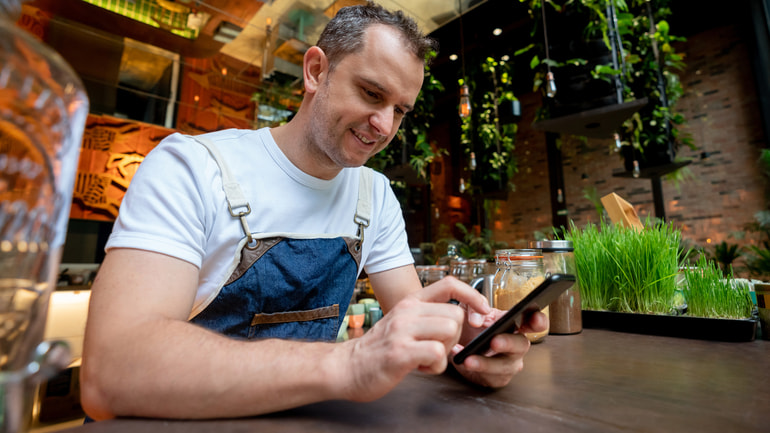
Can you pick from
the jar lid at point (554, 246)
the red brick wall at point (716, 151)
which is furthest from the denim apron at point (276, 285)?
the red brick wall at point (716, 151)

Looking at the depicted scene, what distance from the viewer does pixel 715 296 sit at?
118cm

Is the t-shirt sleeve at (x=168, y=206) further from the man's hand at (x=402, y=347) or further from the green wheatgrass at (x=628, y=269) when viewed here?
the green wheatgrass at (x=628, y=269)

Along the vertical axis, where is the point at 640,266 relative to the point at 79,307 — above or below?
above

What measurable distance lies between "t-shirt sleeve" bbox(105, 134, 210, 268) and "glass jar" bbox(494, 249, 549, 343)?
81cm

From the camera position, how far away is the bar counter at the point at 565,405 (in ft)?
1.60

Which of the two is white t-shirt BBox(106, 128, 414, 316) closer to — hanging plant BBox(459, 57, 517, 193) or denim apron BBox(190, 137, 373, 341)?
denim apron BBox(190, 137, 373, 341)

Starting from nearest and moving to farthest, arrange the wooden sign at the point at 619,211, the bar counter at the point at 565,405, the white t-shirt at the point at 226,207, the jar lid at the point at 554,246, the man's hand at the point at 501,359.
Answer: the bar counter at the point at 565,405
the man's hand at the point at 501,359
the white t-shirt at the point at 226,207
the jar lid at the point at 554,246
the wooden sign at the point at 619,211

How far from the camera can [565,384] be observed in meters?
0.67

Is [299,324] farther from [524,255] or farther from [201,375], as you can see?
[524,255]

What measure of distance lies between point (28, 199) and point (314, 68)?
41.6 inches

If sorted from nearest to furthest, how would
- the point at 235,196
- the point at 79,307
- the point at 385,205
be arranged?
the point at 235,196 → the point at 385,205 → the point at 79,307

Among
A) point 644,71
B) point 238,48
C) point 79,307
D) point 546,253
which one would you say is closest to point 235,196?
point 546,253

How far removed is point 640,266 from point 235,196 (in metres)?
1.31

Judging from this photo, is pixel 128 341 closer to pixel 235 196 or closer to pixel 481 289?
pixel 235 196
